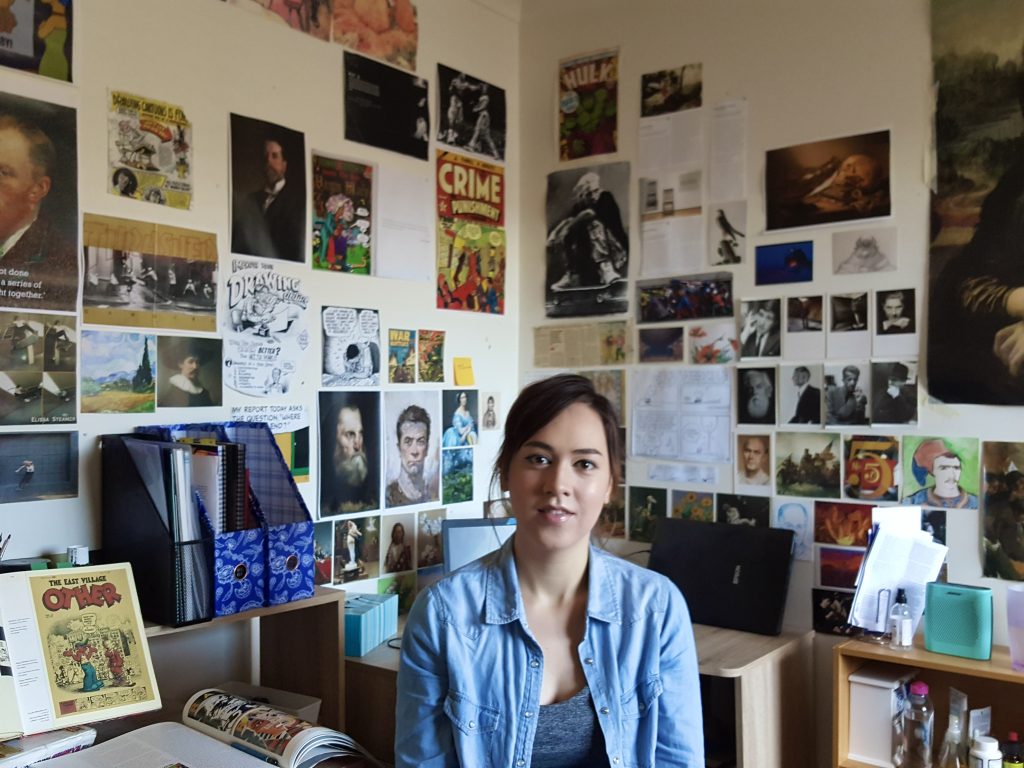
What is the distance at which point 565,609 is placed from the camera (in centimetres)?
151

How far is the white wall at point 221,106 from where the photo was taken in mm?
1911

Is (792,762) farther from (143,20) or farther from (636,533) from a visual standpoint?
(143,20)

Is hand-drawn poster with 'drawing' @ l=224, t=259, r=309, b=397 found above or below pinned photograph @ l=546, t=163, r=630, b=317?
below

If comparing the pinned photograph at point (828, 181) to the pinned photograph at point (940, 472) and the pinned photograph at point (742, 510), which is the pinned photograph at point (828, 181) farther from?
the pinned photograph at point (742, 510)

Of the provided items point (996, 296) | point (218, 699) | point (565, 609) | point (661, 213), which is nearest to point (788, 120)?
point (661, 213)

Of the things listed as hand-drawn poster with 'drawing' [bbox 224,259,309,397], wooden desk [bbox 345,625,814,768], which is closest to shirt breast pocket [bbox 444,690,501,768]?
wooden desk [bbox 345,625,814,768]

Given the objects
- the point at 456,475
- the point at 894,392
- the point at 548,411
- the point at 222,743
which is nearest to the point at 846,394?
the point at 894,392

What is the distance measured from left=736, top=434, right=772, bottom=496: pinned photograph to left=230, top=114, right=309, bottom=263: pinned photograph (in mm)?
1303

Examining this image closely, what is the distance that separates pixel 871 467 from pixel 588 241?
3.58ft

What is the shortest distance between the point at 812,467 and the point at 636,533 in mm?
582

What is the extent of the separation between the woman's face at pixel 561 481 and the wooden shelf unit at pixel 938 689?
1026mm

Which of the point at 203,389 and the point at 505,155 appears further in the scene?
the point at 505,155

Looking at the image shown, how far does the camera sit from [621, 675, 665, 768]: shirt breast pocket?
1.43m

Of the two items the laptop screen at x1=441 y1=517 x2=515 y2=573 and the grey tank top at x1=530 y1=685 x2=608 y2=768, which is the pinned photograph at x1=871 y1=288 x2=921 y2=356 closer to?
the laptop screen at x1=441 y1=517 x2=515 y2=573
